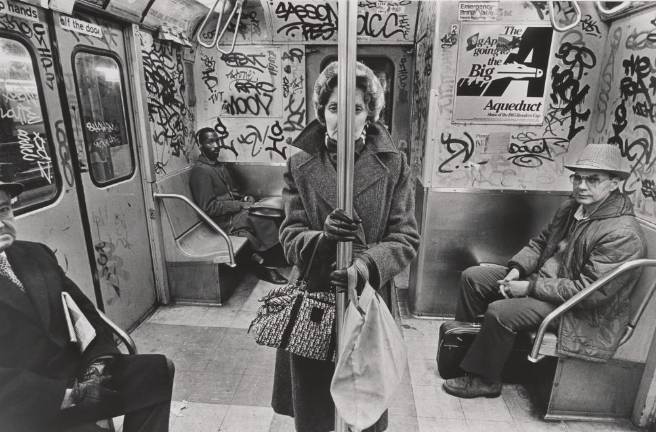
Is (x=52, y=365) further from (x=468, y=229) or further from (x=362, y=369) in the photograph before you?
(x=468, y=229)

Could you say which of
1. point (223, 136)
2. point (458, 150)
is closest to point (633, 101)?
point (458, 150)

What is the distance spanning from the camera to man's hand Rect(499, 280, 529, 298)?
2939mm

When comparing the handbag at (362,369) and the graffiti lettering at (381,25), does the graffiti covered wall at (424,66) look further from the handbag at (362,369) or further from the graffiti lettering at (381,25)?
the handbag at (362,369)

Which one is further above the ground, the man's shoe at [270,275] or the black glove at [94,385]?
the black glove at [94,385]

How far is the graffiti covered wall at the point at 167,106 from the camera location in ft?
13.2

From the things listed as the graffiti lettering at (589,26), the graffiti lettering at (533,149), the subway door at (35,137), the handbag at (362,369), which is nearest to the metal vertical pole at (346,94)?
the handbag at (362,369)

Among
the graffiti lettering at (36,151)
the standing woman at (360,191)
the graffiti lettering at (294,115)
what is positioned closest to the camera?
the standing woman at (360,191)

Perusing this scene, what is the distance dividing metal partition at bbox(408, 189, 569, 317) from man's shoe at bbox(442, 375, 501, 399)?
107cm

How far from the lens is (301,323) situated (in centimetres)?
182

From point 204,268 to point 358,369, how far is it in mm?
3261

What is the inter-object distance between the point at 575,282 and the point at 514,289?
41cm

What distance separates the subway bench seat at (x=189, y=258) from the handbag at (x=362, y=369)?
2.95 metres

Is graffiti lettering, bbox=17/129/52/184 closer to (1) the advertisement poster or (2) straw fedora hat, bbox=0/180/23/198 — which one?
(2) straw fedora hat, bbox=0/180/23/198

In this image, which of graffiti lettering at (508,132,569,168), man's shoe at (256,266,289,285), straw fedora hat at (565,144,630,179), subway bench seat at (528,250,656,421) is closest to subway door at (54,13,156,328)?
man's shoe at (256,266,289,285)
